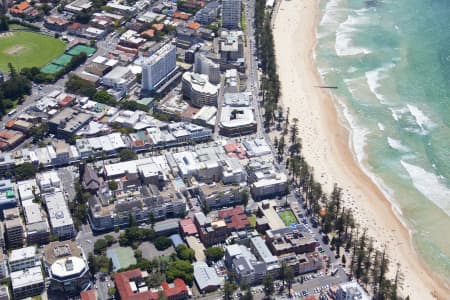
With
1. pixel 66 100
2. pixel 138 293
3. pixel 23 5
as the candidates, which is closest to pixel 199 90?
pixel 66 100

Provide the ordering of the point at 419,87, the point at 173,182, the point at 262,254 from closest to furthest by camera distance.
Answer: the point at 262,254 → the point at 173,182 → the point at 419,87

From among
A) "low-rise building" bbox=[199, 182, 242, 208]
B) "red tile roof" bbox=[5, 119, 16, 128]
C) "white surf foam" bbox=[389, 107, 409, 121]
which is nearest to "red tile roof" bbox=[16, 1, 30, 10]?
"red tile roof" bbox=[5, 119, 16, 128]

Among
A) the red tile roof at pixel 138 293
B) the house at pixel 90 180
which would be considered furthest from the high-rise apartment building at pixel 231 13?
the red tile roof at pixel 138 293

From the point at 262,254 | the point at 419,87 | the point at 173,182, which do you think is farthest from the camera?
the point at 419,87

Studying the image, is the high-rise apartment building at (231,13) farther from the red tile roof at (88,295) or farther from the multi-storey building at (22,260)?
the red tile roof at (88,295)

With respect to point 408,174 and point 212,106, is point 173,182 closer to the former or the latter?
point 212,106

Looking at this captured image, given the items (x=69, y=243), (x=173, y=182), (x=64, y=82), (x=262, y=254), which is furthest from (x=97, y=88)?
(x=262, y=254)
